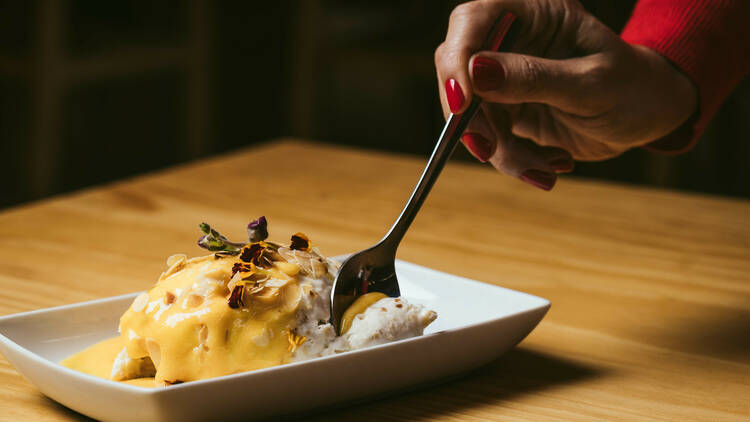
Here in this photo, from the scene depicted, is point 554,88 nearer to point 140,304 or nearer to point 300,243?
point 300,243

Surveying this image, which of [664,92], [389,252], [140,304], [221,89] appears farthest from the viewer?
[221,89]

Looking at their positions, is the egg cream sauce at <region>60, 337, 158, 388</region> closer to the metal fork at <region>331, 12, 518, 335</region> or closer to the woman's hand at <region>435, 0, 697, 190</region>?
the metal fork at <region>331, 12, 518, 335</region>

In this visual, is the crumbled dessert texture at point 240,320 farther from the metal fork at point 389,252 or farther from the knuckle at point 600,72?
the knuckle at point 600,72

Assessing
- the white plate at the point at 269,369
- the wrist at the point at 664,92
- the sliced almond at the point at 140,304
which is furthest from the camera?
the wrist at the point at 664,92

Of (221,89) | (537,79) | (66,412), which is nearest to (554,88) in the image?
(537,79)

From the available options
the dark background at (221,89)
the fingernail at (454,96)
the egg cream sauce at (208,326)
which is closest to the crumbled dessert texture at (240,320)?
the egg cream sauce at (208,326)

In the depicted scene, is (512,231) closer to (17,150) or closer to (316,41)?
(17,150)

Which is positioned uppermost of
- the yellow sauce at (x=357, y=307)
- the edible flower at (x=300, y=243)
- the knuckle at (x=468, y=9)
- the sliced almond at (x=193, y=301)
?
the knuckle at (x=468, y=9)
